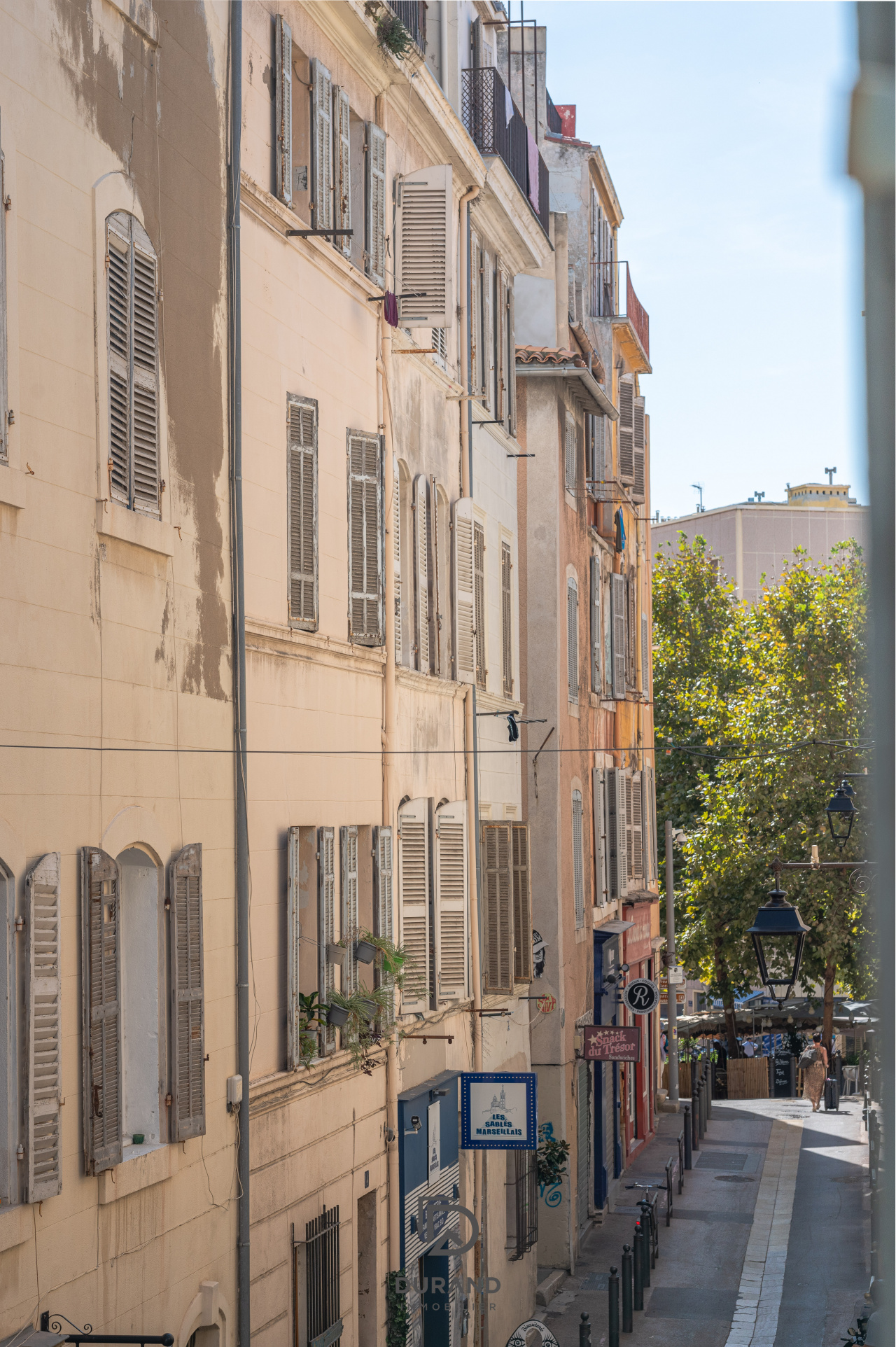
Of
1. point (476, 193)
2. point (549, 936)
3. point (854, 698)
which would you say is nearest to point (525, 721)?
point (549, 936)

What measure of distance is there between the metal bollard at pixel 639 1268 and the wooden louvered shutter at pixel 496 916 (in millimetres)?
4303

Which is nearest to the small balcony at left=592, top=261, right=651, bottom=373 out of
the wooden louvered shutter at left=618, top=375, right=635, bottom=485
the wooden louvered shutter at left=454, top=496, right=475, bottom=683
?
the wooden louvered shutter at left=618, top=375, right=635, bottom=485

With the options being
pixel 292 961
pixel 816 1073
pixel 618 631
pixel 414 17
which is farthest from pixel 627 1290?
pixel 816 1073

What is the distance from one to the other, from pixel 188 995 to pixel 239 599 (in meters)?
2.74

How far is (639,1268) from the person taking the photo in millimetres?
21062

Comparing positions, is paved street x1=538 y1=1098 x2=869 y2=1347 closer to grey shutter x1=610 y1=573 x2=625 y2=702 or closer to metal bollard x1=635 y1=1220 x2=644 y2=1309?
metal bollard x1=635 y1=1220 x2=644 y2=1309

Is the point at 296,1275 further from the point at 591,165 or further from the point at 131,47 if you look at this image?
the point at 591,165

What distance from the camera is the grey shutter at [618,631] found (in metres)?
30.3

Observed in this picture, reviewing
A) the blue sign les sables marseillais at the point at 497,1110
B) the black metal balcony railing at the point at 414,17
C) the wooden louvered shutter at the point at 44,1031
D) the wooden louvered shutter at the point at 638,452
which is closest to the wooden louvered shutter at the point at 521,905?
the blue sign les sables marseillais at the point at 497,1110

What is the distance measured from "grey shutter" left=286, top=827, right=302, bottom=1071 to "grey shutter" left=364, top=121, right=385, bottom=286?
570 cm

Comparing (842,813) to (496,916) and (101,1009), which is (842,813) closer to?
(496,916)

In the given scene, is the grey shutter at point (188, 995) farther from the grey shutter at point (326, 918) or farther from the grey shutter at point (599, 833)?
the grey shutter at point (599, 833)

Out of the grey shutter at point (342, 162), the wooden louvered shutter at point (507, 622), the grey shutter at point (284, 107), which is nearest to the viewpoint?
the grey shutter at point (284, 107)

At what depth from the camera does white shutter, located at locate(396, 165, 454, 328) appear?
15898 mm
